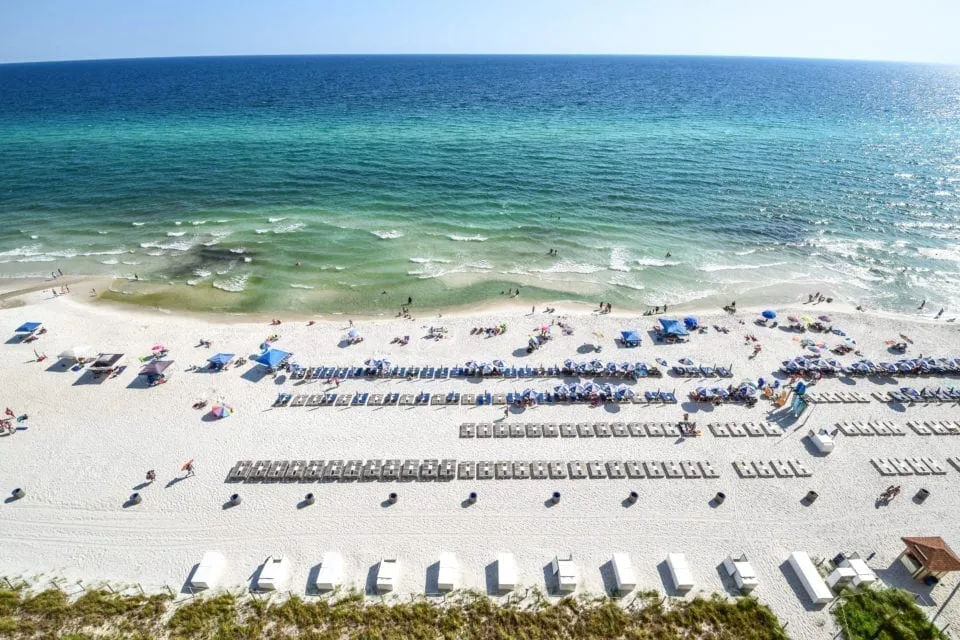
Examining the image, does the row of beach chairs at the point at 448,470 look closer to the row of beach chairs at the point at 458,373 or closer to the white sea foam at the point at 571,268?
the row of beach chairs at the point at 458,373

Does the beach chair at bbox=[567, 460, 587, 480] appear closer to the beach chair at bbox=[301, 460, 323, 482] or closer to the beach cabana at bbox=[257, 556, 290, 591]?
the beach chair at bbox=[301, 460, 323, 482]

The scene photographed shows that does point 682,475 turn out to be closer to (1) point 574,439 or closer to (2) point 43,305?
(1) point 574,439

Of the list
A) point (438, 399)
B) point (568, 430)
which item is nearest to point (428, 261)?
point (438, 399)

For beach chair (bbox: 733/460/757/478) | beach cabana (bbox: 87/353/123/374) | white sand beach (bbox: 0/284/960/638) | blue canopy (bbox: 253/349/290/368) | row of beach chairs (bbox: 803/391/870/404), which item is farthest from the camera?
blue canopy (bbox: 253/349/290/368)

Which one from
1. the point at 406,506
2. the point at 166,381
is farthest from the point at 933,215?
the point at 166,381

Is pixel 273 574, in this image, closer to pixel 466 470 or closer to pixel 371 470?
pixel 371 470

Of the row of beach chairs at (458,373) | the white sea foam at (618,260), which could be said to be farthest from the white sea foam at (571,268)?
the row of beach chairs at (458,373)

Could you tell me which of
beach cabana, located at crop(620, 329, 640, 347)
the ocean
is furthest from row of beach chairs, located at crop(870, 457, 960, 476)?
the ocean
